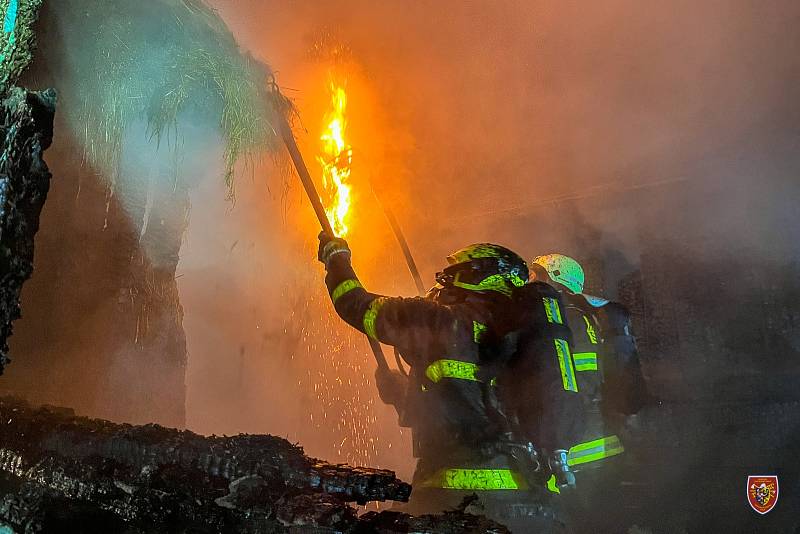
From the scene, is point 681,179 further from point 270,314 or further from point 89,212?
point 270,314

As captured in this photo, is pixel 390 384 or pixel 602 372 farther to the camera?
pixel 602 372

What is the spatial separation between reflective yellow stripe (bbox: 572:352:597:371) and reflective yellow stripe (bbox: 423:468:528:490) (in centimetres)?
154

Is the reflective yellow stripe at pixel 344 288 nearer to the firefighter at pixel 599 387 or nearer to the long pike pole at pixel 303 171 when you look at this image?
the long pike pole at pixel 303 171

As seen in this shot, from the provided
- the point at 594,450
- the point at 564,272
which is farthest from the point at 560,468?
the point at 564,272

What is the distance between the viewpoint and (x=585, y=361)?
438 cm

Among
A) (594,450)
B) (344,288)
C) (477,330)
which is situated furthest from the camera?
(594,450)

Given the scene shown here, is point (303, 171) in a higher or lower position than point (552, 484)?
higher

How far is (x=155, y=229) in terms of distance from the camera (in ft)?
14.6

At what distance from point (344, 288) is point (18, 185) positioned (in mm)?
1946

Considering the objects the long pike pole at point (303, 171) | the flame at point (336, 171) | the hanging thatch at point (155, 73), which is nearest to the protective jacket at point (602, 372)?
the long pike pole at point (303, 171)

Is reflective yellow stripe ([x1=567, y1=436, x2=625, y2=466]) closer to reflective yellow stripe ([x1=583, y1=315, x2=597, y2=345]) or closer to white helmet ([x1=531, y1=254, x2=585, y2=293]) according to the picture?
reflective yellow stripe ([x1=583, y1=315, x2=597, y2=345])

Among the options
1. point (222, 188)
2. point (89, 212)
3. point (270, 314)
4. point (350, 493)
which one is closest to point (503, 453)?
point (350, 493)

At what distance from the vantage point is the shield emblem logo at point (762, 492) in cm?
482

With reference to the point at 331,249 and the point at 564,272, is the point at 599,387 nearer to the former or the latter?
the point at 564,272
